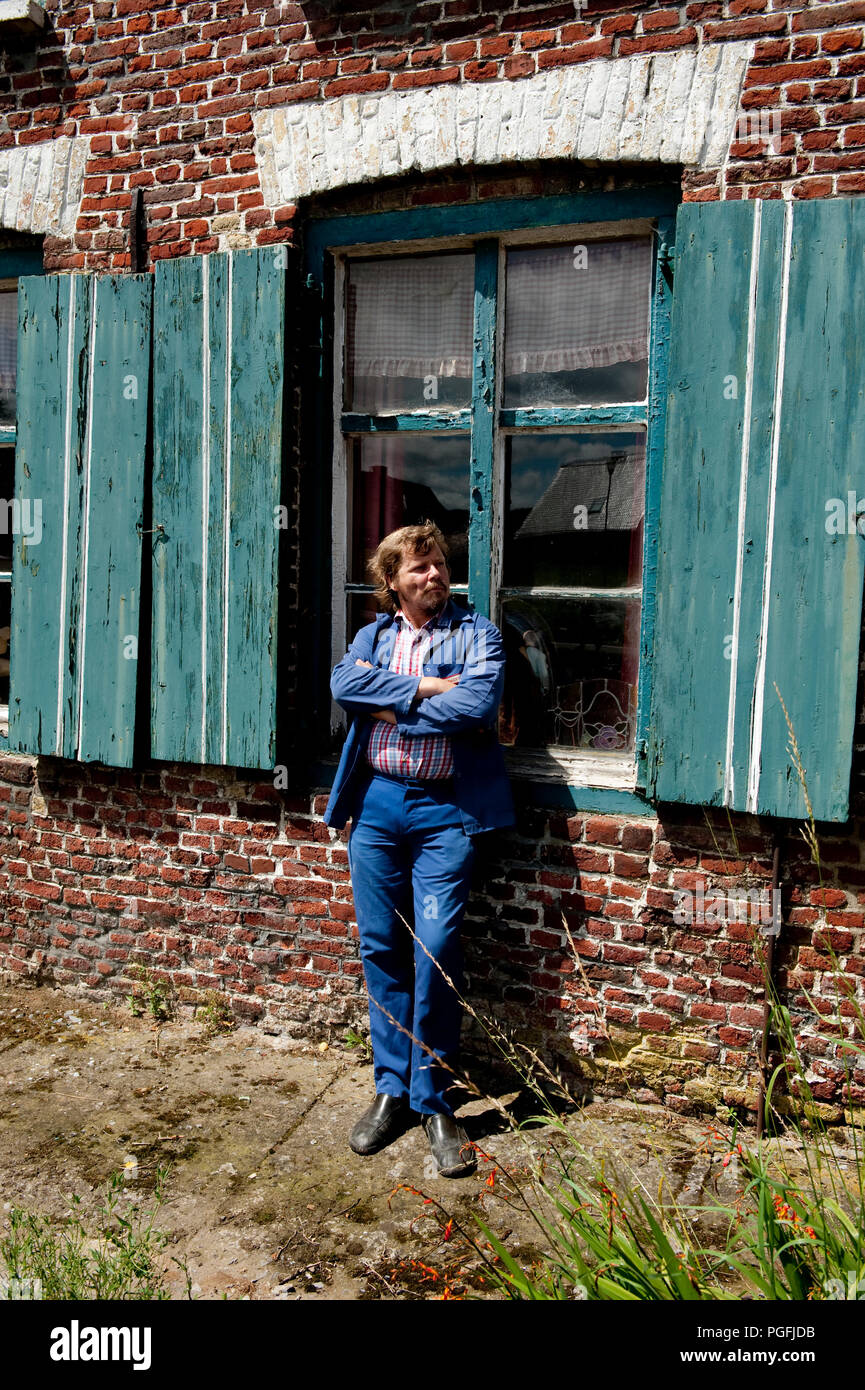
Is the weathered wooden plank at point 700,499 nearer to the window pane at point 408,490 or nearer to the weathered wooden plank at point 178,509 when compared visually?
the window pane at point 408,490

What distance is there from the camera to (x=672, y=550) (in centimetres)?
335

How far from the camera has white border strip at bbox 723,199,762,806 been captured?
319cm

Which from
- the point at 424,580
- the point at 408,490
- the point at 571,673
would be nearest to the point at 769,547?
the point at 571,673

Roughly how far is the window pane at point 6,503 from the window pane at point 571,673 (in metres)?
2.41

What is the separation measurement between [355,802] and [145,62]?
3.05 meters

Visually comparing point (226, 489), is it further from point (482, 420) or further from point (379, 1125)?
point (379, 1125)

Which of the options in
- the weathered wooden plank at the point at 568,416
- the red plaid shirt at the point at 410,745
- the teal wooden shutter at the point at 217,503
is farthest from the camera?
the teal wooden shutter at the point at 217,503

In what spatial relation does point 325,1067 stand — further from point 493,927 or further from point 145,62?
point 145,62

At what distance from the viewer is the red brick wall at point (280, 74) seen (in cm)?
320

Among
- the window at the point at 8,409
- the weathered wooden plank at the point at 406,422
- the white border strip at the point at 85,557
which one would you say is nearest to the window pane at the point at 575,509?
the weathered wooden plank at the point at 406,422

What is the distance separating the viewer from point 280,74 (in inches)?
152

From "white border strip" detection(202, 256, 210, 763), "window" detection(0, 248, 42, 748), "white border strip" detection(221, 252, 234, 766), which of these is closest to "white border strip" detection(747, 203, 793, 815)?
"white border strip" detection(221, 252, 234, 766)

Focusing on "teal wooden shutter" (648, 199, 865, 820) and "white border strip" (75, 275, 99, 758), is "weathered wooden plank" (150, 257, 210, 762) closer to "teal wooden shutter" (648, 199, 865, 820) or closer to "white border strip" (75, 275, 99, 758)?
"white border strip" (75, 275, 99, 758)
